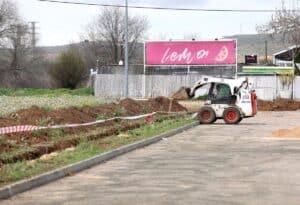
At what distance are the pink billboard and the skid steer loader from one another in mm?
30488

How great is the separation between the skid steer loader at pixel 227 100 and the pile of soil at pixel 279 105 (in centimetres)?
1738

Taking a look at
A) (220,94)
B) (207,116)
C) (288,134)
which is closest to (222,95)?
(220,94)

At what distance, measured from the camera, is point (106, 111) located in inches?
1217

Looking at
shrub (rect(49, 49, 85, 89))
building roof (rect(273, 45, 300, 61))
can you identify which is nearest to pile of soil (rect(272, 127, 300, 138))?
building roof (rect(273, 45, 300, 61))

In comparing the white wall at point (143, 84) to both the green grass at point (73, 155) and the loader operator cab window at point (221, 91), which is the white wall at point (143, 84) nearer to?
the loader operator cab window at point (221, 91)

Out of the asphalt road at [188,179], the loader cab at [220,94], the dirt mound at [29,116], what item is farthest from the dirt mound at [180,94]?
the asphalt road at [188,179]

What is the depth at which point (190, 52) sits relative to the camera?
63.5 metres

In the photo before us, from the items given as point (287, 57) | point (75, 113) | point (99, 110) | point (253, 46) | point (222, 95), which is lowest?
point (99, 110)

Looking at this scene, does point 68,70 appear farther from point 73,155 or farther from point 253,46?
point 73,155

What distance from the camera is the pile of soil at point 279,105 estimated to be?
164 feet

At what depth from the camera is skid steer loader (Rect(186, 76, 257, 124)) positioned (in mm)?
31891

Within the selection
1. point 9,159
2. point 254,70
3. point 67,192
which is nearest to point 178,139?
point 9,159

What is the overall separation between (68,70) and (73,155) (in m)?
76.2

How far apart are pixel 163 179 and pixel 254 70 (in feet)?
157
